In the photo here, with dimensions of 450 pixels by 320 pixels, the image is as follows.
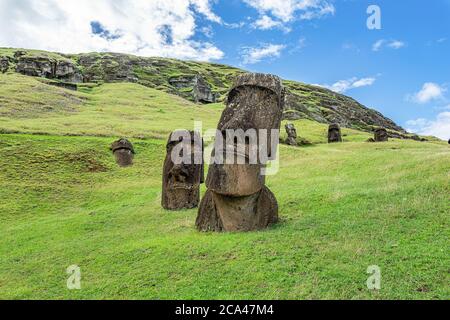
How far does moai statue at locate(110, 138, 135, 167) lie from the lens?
111 ft

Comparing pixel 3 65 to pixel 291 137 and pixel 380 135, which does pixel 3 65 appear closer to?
pixel 291 137

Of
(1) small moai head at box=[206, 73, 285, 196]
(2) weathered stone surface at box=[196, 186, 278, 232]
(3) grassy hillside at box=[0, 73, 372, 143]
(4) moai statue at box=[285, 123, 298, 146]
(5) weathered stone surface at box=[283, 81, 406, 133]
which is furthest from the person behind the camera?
(5) weathered stone surface at box=[283, 81, 406, 133]

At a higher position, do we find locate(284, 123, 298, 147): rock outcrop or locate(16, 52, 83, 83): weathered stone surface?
locate(16, 52, 83, 83): weathered stone surface

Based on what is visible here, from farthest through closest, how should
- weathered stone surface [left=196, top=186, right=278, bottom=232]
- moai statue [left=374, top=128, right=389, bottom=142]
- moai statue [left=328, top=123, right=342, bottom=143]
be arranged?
moai statue [left=328, top=123, right=342, bottom=143] < moai statue [left=374, top=128, right=389, bottom=142] < weathered stone surface [left=196, top=186, right=278, bottom=232]

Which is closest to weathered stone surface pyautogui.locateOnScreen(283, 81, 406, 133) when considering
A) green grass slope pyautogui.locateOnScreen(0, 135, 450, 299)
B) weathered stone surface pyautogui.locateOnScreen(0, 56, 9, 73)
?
weathered stone surface pyautogui.locateOnScreen(0, 56, 9, 73)

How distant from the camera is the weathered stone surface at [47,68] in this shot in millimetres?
92500

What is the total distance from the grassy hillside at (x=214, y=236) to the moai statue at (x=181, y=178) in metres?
1.25

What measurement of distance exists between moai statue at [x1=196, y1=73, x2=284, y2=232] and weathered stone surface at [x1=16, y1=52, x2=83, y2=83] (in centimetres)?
8896

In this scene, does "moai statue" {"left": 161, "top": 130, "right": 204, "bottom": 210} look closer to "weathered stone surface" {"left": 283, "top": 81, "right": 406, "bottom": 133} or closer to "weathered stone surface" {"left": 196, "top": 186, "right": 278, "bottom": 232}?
"weathered stone surface" {"left": 196, "top": 186, "right": 278, "bottom": 232}

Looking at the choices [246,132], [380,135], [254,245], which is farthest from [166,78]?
[254,245]

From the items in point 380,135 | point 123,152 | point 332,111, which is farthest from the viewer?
point 332,111

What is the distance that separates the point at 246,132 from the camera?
45.1 ft

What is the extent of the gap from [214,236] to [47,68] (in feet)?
310
